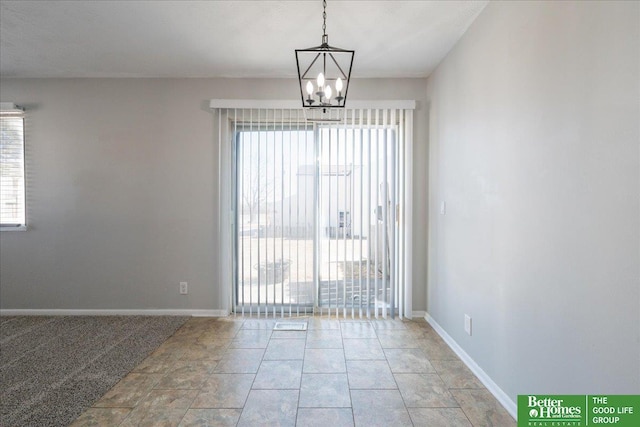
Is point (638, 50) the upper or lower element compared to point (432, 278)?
upper

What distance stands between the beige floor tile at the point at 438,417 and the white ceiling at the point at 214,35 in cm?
266

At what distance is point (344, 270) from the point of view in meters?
3.47

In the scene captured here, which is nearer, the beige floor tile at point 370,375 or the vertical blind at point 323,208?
the beige floor tile at point 370,375

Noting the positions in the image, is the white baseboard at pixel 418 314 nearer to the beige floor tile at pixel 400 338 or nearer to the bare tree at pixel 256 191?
the beige floor tile at pixel 400 338

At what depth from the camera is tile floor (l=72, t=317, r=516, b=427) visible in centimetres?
185

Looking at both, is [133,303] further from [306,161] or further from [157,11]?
[157,11]

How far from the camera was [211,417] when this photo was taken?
6.09 feet

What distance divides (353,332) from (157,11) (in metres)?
3.12

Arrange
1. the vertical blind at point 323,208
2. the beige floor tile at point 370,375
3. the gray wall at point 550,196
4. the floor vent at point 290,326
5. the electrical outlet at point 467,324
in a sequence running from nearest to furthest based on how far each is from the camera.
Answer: the gray wall at point 550,196
the beige floor tile at point 370,375
the electrical outlet at point 467,324
the floor vent at point 290,326
the vertical blind at point 323,208

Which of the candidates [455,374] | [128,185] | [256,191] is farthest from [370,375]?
[128,185]

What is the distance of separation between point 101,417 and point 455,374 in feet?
7.56

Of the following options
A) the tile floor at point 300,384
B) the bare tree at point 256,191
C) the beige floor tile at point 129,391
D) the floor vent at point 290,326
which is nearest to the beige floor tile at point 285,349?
the tile floor at point 300,384

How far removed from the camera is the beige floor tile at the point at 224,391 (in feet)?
6.49

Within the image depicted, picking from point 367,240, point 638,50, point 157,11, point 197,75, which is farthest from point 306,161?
point 638,50
